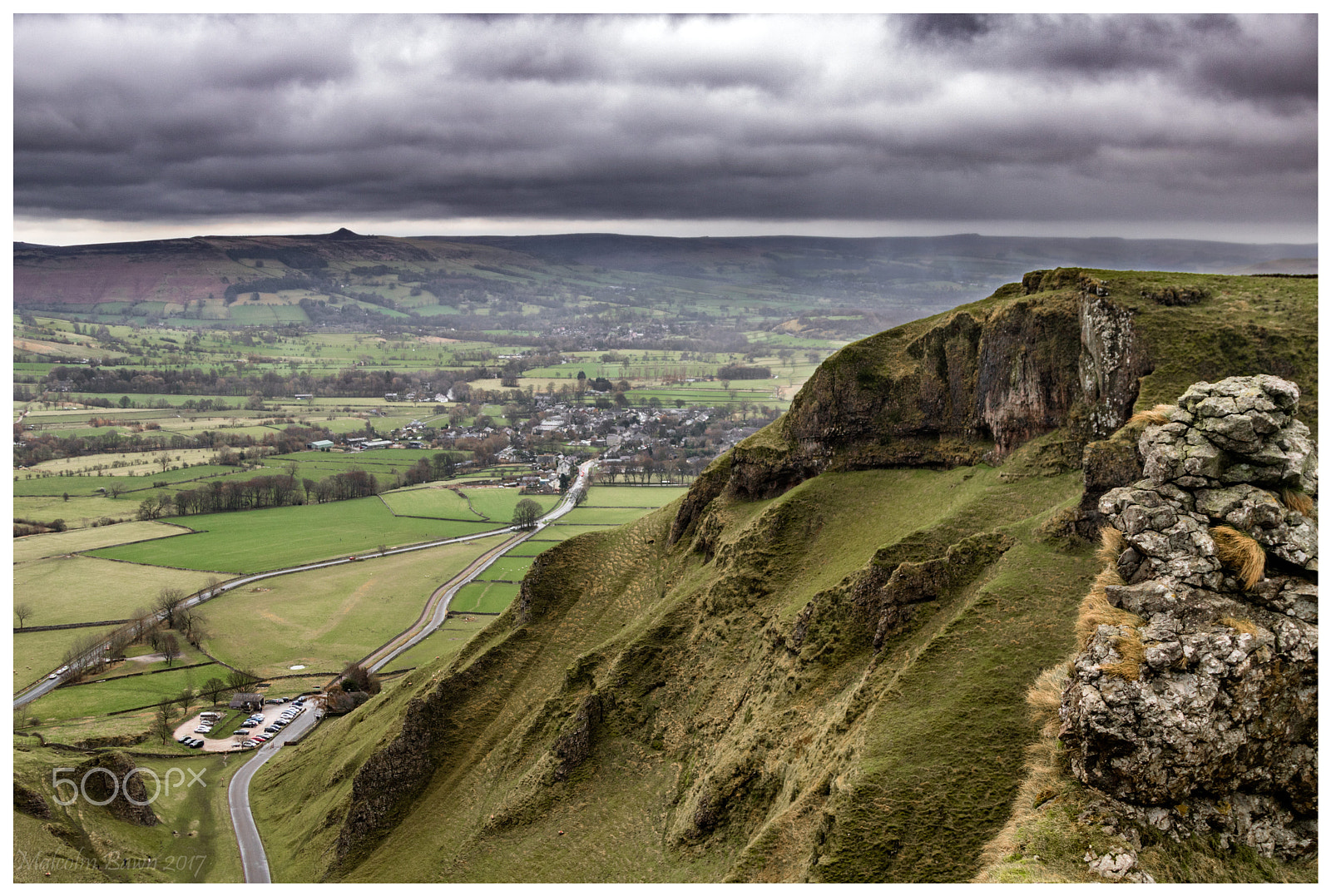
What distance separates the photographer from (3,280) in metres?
31.1

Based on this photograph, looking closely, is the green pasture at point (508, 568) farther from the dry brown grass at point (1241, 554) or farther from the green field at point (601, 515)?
the dry brown grass at point (1241, 554)

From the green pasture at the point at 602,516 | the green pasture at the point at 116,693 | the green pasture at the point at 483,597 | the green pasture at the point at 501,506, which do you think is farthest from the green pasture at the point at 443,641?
the green pasture at the point at 501,506

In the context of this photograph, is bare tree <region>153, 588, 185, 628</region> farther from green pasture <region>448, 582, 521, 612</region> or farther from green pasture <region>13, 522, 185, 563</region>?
green pasture <region>448, 582, 521, 612</region>

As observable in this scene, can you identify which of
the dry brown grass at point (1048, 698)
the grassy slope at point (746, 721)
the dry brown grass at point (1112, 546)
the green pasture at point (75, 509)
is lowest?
the green pasture at point (75, 509)

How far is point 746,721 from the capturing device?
47.1 metres

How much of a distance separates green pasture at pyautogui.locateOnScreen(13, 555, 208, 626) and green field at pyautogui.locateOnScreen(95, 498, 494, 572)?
Answer: 473 cm

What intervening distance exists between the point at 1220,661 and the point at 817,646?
76.1 ft

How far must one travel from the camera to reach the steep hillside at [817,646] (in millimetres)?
34250

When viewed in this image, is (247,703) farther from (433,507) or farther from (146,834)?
(433,507)

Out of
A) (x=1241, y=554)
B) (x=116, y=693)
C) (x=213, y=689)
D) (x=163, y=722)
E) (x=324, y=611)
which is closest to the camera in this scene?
(x=1241, y=554)

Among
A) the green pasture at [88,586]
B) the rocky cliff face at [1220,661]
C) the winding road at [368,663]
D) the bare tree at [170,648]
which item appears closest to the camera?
the rocky cliff face at [1220,661]

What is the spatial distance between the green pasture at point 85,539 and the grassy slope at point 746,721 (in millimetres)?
106596

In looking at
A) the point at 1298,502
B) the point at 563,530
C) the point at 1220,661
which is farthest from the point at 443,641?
the point at 1298,502

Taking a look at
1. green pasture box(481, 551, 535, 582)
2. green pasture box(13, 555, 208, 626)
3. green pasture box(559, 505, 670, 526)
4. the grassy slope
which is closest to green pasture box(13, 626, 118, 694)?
green pasture box(13, 555, 208, 626)
